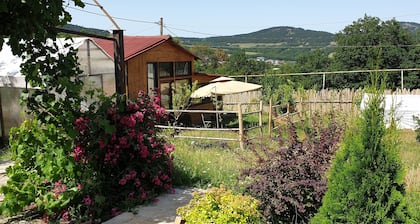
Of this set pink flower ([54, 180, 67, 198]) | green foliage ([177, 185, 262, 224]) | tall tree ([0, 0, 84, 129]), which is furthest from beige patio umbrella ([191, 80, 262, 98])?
green foliage ([177, 185, 262, 224])

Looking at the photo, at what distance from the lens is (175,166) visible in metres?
5.52

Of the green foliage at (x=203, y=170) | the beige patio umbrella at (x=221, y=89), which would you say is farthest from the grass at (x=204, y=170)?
the beige patio umbrella at (x=221, y=89)

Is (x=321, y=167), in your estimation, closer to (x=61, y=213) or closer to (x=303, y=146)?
(x=303, y=146)

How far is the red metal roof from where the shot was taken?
12922 mm

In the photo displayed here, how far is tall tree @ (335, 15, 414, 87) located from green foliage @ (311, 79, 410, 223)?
28739 mm

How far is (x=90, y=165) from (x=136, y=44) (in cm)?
1026

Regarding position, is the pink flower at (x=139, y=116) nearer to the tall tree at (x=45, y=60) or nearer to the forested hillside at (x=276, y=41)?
the tall tree at (x=45, y=60)

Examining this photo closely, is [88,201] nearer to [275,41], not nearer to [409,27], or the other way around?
[275,41]

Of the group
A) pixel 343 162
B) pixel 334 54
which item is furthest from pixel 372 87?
pixel 334 54

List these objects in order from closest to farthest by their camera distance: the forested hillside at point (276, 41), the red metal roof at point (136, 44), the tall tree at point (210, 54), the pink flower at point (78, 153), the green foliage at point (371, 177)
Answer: the green foliage at point (371, 177)
the pink flower at point (78, 153)
the red metal roof at point (136, 44)
the tall tree at point (210, 54)
the forested hillside at point (276, 41)

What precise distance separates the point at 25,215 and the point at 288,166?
2926 mm

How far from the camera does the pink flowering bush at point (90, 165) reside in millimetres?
4070

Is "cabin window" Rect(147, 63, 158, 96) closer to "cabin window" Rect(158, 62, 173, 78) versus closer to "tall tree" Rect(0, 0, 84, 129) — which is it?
"cabin window" Rect(158, 62, 173, 78)

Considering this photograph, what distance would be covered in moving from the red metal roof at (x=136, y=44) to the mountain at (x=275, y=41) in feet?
97.7
